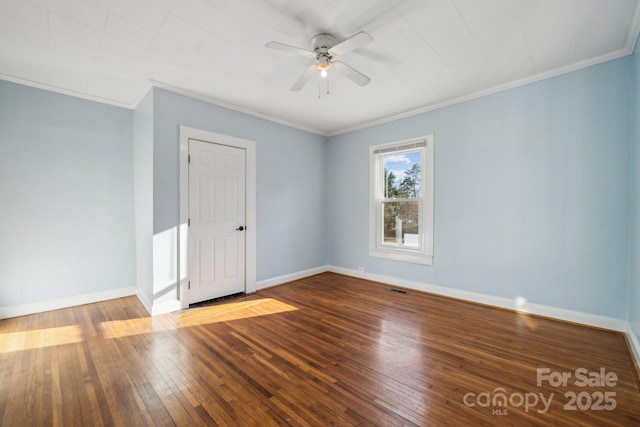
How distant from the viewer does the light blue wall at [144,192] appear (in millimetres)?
3359

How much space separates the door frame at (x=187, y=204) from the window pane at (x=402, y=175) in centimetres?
222

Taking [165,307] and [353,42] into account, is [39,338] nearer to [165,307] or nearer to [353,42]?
[165,307]

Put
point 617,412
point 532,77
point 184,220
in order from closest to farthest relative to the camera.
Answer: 1. point 617,412
2. point 532,77
3. point 184,220

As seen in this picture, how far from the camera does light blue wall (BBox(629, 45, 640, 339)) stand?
232cm

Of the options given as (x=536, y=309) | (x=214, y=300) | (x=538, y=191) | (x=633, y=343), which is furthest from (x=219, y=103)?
(x=633, y=343)

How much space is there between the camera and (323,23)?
2199 millimetres

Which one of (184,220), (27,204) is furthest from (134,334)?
(27,204)

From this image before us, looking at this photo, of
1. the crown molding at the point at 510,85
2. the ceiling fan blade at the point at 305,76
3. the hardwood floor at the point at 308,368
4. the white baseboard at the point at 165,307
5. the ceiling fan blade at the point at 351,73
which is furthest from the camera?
the white baseboard at the point at 165,307

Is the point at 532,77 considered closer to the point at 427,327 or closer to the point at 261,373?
the point at 427,327

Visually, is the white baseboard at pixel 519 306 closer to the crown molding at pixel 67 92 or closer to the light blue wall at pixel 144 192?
the light blue wall at pixel 144 192

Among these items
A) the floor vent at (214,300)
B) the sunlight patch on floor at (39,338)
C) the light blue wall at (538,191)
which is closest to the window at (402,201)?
the light blue wall at (538,191)

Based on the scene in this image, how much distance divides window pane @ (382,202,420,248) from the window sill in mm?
148

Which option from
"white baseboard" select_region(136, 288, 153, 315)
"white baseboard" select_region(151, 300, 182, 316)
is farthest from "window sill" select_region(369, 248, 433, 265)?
"white baseboard" select_region(136, 288, 153, 315)

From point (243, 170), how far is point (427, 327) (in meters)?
3.17
